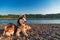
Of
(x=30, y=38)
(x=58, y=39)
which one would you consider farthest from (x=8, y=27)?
(x=58, y=39)

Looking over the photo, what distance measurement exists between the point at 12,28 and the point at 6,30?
59 centimetres

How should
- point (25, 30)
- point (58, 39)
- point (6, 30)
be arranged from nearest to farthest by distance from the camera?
1. point (58, 39)
2. point (6, 30)
3. point (25, 30)

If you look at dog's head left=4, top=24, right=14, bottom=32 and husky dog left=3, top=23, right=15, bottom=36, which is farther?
dog's head left=4, top=24, right=14, bottom=32

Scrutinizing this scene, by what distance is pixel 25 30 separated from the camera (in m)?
16.3

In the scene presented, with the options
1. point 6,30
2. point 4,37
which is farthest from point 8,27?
point 4,37

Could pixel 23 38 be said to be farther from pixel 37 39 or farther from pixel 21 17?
pixel 21 17

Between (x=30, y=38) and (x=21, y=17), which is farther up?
(x=21, y=17)

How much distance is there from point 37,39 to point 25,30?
2.77 m

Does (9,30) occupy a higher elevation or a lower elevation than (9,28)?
lower

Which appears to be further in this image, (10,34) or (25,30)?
(25,30)

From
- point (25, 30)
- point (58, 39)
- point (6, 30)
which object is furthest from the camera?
point (25, 30)

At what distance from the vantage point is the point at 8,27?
15.3 meters

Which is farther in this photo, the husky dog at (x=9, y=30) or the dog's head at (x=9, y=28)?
the dog's head at (x=9, y=28)

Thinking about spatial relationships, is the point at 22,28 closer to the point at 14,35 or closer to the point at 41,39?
the point at 14,35
